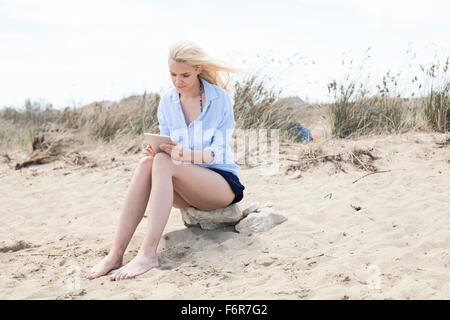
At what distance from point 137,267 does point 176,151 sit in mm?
791

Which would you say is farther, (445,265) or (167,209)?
(167,209)

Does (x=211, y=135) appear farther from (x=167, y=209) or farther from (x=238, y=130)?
(x=238, y=130)

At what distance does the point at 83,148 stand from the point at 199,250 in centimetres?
516

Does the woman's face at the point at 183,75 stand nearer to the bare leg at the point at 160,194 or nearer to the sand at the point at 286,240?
the bare leg at the point at 160,194

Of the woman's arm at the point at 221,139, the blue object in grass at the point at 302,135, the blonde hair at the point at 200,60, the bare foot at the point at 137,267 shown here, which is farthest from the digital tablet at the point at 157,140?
the blue object in grass at the point at 302,135

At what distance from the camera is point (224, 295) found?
249 cm

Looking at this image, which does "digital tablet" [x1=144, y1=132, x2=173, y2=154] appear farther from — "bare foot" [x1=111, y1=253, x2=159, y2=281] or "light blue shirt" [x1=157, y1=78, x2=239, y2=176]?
"bare foot" [x1=111, y1=253, x2=159, y2=281]

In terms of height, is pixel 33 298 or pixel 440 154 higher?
pixel 440 154

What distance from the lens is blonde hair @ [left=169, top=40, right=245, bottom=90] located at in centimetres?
307

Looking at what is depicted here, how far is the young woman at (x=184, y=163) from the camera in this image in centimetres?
293

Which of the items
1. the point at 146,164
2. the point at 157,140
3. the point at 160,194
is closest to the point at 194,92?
the point at 157,140

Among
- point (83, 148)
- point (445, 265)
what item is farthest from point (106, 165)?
point (445, 265)

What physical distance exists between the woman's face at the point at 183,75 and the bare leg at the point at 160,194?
56 centimetres
